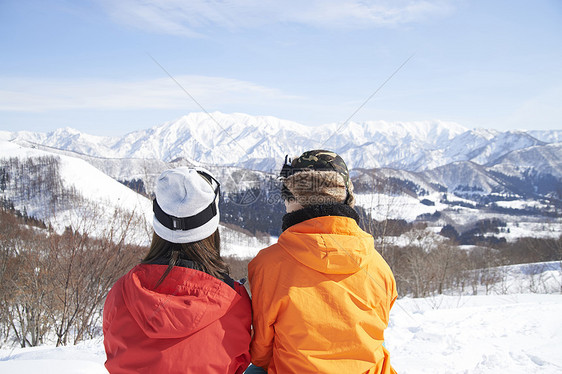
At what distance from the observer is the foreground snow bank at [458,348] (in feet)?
15.5

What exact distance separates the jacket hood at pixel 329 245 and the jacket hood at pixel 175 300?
53 cm

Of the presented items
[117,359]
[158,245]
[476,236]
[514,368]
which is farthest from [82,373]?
[476,236]

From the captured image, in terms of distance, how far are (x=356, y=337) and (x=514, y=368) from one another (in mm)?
5018

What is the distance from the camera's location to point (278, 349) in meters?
2.33

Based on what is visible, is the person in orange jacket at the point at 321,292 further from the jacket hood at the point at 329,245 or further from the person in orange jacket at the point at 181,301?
the person in orange jacket at the point at 181,301

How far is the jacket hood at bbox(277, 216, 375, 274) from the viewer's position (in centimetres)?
220

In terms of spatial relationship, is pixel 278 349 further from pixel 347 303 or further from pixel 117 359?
pixel 117 359

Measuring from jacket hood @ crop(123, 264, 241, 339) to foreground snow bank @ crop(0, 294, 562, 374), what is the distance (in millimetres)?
3234

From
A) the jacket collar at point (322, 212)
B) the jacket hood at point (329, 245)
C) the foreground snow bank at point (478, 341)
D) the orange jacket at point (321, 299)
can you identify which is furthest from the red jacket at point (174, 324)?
the foreground snow bank at point (478, 341)

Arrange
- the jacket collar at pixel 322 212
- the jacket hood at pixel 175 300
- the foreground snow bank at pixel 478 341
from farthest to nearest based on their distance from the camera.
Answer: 1. the foreground snow bank at pixel 478 341
2. the jacket collar at pixel 322 212
3. the jacket hood at pixel 175 300

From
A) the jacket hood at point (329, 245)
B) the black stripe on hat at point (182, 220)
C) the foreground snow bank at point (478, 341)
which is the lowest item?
the foreground snow bank at point (478, 341)

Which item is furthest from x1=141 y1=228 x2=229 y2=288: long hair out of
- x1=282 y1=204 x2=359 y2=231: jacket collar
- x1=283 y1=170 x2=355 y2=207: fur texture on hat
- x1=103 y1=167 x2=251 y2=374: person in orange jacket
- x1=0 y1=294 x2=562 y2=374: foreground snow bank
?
x1=0 y1=294 x2=562 y2=374: foreground snow bank

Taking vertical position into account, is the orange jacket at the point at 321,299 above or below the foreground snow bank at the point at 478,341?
above

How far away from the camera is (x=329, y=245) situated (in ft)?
7.26
